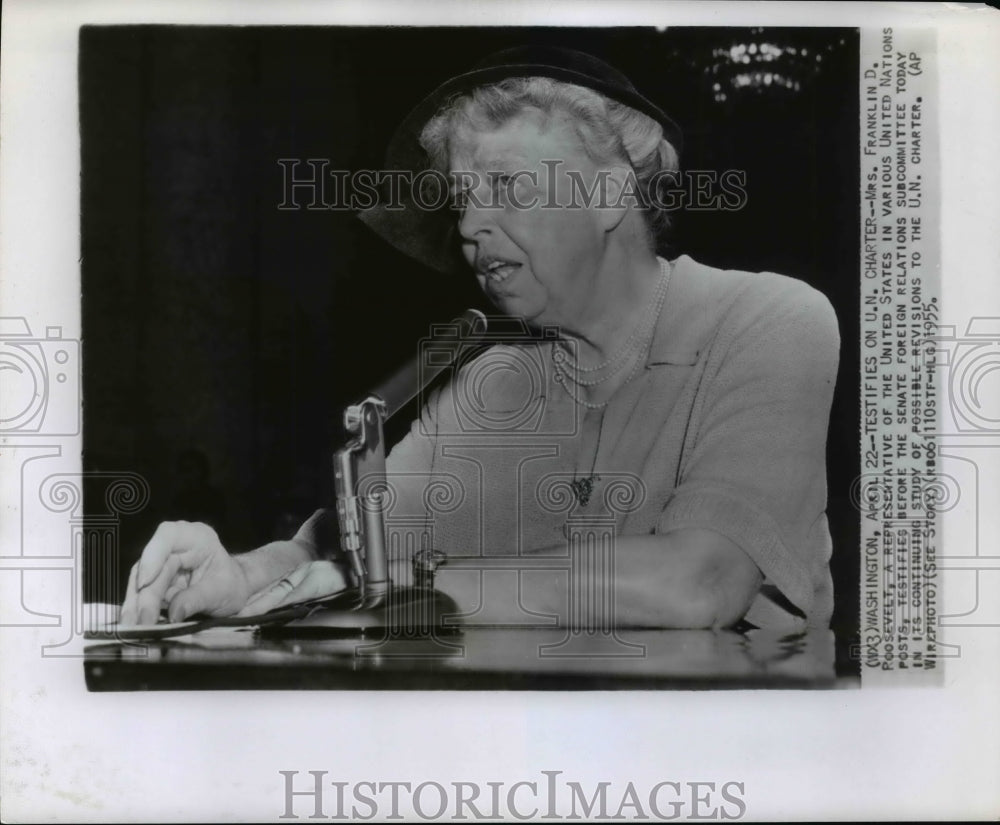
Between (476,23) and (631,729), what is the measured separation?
1321 millimetres

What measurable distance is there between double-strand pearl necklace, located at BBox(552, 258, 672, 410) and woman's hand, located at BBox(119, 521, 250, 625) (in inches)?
27.4

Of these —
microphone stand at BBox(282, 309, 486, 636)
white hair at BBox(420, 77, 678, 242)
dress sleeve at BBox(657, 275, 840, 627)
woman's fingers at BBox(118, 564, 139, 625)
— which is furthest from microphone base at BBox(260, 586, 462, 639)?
white hair at BBox(420, 77, 678, 242)

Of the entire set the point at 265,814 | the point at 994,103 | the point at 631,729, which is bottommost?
the point at 265,814

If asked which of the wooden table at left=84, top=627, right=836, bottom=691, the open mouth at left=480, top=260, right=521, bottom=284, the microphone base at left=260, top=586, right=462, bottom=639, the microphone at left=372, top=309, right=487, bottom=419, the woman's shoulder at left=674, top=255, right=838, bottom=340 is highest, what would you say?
the open mouth at left=480, top=260, right=521, bottom=284

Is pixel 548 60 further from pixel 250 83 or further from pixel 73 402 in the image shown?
pixel 73 402

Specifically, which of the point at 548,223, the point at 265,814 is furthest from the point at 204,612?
the point at 548,223

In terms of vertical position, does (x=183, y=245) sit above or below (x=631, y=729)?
above

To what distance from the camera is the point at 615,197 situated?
1864 mm

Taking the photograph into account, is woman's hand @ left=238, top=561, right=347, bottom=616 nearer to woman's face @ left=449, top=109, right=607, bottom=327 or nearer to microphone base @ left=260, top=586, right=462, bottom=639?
microphone base @ left=260, top=586, right=462, bottom=639

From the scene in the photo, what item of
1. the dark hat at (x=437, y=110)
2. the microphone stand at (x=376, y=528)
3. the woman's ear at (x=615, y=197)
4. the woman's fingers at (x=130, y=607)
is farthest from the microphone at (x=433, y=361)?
the woman's fingers at (x=130, y=607)

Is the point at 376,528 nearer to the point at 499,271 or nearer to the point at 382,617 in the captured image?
the point at 382,617

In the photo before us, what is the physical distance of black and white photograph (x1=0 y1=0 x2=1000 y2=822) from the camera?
1.84m

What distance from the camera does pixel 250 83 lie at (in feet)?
6.21

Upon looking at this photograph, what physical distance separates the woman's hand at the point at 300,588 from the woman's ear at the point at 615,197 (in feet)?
2.65
